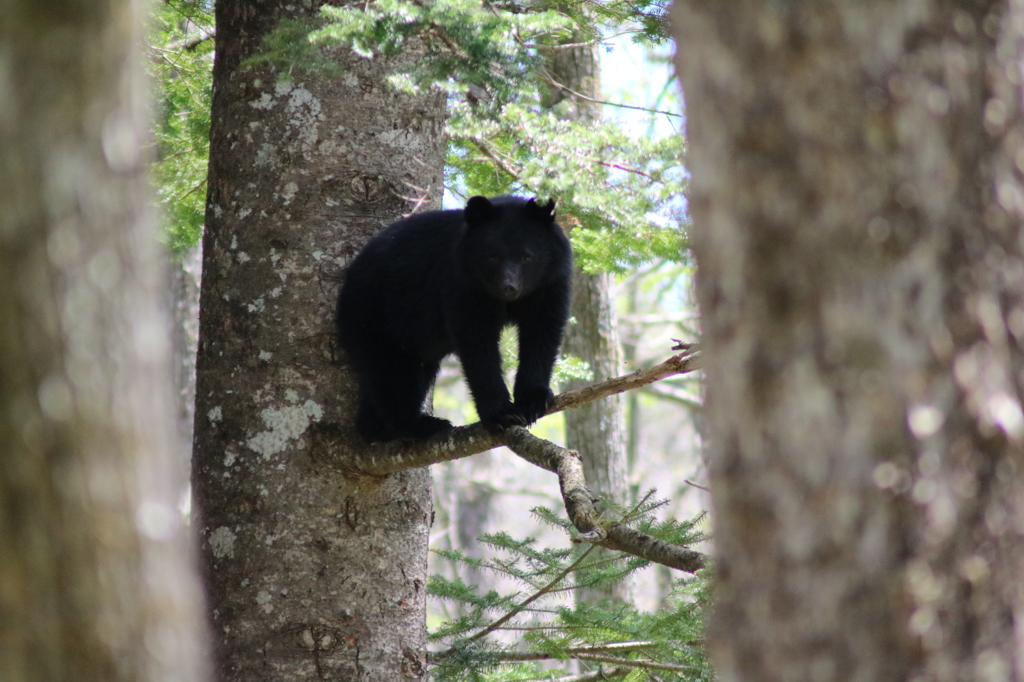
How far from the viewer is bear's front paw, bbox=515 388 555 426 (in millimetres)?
4243

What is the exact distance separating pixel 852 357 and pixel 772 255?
0.21 meters

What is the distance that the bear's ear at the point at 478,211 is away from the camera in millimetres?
4543

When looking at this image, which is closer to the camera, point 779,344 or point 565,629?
point 779,344

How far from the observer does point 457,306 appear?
4535 mm

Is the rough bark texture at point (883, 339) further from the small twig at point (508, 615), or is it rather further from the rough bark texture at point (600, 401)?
the rough bark texture at point (600, 401)

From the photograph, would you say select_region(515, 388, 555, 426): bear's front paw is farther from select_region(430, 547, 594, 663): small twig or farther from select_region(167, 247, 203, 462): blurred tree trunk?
select_region(167, 247, 203, 462): blurred tree trunk

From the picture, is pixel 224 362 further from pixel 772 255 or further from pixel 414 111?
pixel 772 255

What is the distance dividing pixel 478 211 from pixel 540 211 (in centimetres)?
35

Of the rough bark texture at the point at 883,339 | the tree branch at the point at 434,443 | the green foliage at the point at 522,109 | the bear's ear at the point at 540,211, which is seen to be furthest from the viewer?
the bear's ear at the point at 540,211

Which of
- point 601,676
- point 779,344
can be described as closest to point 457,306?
point 601,676

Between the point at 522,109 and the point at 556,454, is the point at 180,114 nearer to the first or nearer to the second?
the point at 522,109

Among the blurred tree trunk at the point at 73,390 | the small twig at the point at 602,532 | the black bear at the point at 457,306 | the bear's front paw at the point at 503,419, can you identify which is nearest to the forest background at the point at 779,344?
the blurred tree trunk at the point at 73,390

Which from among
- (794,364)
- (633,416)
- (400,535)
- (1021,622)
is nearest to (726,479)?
(794,364)

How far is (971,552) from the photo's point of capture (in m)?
1.47
